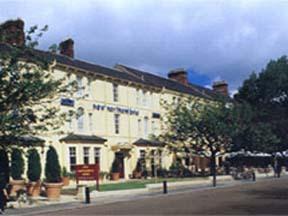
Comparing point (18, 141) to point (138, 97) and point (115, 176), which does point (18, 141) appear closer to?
point (115, 176)

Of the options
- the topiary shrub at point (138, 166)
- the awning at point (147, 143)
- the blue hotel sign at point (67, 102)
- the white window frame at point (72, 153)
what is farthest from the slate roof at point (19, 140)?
the topiary shrub at point (138, 166)

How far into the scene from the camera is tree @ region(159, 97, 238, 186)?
4538cm

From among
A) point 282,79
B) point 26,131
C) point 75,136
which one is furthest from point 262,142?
point 26,131

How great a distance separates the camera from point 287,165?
244ft

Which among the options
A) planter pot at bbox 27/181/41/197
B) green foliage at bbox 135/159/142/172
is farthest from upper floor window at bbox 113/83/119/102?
planter pot at bbox 27/181/41/197

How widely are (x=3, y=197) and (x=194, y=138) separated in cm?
2770

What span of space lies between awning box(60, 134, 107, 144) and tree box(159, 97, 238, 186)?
8.24m

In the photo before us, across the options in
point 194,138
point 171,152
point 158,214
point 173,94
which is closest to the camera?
point 158,214

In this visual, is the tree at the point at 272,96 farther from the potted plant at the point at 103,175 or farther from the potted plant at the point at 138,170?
the potted plant at the point at 103,175

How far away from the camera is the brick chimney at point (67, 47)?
148 feet

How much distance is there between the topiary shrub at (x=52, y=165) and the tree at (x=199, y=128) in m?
13.9

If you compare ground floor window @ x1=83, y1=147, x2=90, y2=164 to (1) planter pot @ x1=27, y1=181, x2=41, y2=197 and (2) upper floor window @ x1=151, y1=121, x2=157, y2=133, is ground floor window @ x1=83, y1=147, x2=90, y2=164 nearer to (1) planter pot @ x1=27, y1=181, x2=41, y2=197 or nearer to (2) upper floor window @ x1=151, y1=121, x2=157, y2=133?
(2) upper floor window @ x1=151, y1=121, x2=157, y2=133

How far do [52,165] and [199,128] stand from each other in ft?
49.0

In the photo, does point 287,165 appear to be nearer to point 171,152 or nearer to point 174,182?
point 171,152
